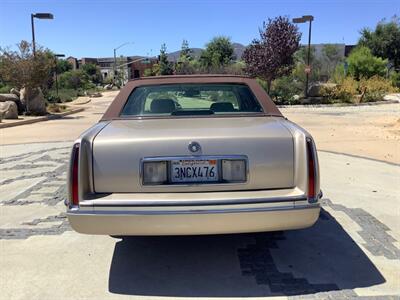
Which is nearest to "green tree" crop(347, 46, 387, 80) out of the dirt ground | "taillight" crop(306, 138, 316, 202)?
the dirt ground

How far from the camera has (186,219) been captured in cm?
313

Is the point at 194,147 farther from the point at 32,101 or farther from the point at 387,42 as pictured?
the point at 387,42

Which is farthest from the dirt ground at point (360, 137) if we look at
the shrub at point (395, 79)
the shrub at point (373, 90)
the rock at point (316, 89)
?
the shrub at point (395, 79)

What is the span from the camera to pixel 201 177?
3.29 meters

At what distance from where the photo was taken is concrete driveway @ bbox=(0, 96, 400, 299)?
3.35m

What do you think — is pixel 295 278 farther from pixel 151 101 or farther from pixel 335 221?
pixel 151 101

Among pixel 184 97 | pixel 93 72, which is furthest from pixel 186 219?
pixel 93 72

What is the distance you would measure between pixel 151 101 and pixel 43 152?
19.2 feet

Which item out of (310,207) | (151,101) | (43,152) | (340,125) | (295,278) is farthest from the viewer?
(340,125)

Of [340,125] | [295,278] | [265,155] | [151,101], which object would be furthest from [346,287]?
[340,125]

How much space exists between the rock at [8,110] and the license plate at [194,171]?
53.7ft

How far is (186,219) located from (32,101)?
754 inches

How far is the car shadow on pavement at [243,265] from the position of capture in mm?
3361

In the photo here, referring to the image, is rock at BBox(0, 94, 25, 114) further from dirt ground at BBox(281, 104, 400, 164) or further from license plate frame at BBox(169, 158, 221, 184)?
license plate frame at BBox(169, 158, 221, 184)
